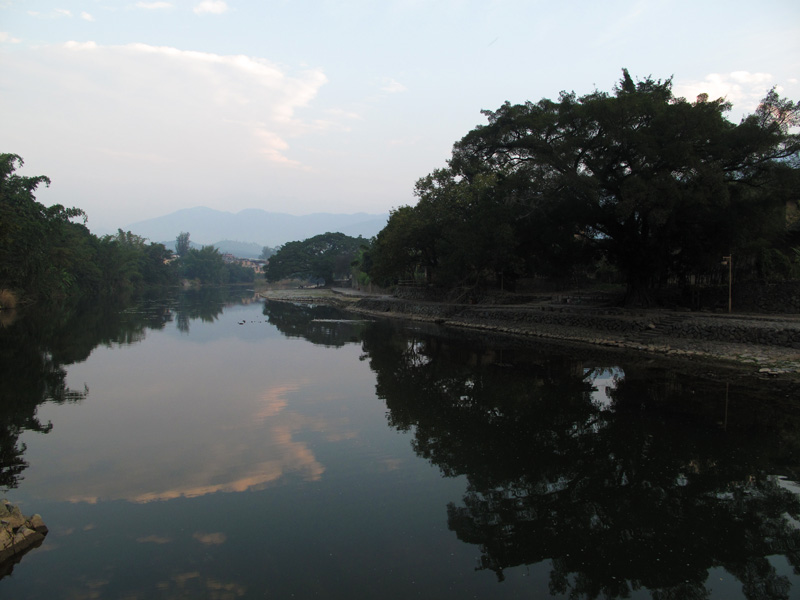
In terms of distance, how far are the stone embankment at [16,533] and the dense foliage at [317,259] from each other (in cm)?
7751

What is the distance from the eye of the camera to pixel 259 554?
20.0ft

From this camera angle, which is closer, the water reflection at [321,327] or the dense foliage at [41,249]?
the water reflection at [321,327]

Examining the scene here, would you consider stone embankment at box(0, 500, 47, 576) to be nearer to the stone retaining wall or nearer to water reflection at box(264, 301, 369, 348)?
water reflection at box(264, 301, 369, 348)

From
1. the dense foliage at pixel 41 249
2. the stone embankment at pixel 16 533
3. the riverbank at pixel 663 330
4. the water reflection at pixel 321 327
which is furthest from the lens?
the dense foliage at pixel 41 249

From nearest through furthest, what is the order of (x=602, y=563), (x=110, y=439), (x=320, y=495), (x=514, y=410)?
(x=602, y=563)
(x=320, y=495)
(x=110, y=439)
(x=514, y=410)

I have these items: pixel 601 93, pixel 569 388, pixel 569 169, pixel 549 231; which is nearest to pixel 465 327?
pixel 549 231

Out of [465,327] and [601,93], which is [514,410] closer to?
[601,93]

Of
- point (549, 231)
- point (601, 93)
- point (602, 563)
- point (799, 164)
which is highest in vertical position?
point (601, 93)

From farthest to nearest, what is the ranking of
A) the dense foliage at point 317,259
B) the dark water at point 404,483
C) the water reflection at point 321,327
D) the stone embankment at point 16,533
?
the dense foliage at point 317,259
the water reflection at point 321,327
the stone embankment at point 16,533
the dark water at point 404,483

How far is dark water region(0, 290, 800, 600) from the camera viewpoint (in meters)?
5.76

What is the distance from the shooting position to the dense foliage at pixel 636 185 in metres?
19.8

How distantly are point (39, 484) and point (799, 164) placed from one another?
85.3ft

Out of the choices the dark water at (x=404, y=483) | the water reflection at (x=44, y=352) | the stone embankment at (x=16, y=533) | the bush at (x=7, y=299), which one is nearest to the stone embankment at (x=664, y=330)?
the dark water at (x=404, y=483)

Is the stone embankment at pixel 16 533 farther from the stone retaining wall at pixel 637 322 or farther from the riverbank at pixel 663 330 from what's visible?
the stone retaining wall at pixel 637 322
